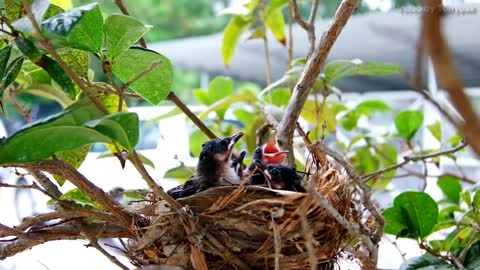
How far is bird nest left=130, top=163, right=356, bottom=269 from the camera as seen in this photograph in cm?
61

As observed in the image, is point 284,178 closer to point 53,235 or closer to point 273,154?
point 273,154

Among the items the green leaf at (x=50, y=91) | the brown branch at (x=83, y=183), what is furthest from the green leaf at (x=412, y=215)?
the green leaf at (x=50, y=91)

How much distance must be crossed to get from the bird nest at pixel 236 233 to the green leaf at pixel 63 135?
129 mm

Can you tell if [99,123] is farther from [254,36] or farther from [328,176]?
[254,36]

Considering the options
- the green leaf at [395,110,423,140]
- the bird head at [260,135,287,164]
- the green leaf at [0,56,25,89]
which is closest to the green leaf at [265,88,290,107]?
the green leaf at [395,110,423,140]

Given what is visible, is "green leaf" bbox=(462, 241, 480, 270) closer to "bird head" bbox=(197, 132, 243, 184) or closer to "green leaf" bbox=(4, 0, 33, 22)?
"bird head" bbox=(197, 132, 243, 184)

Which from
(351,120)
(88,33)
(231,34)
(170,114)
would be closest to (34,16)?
(88,33)

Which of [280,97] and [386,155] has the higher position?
[280,97]

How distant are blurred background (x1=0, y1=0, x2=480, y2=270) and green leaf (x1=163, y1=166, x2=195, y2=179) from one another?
12mm

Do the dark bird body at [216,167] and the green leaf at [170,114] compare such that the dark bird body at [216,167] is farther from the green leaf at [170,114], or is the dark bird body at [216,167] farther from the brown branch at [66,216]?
the brown branch at [66,216]

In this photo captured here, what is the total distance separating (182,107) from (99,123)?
1.13 feet

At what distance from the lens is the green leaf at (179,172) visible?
1072 mm

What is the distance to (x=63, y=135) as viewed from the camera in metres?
0.50

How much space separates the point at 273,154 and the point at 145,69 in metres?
0.30
